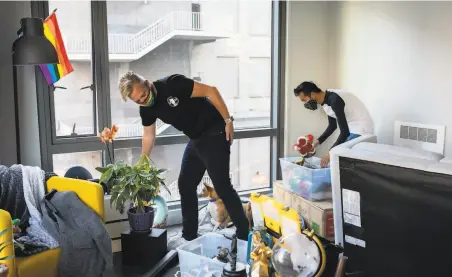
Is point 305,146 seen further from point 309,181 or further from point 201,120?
point 201,120

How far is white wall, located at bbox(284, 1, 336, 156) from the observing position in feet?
12.5

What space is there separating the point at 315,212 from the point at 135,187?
114cm

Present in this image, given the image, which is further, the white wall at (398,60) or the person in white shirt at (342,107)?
the person in white shirt at (342,107)

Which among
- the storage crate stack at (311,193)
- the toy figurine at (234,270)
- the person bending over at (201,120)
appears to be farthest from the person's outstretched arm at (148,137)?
the toy figurine at (234,270)

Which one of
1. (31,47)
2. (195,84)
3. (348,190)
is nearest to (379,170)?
(348,190)

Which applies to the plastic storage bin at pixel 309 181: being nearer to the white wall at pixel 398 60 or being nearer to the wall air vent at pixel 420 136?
the wall air vent at pixel 420 136

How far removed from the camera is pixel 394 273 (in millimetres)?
1363

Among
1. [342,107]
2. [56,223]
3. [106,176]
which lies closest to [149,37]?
[106,176]

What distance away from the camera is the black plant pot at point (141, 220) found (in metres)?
2.74

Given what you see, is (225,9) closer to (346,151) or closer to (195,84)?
(195,84)

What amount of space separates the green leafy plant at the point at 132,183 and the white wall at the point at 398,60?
5.99 ft

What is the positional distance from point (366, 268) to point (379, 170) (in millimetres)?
329

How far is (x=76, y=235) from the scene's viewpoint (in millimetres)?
2352

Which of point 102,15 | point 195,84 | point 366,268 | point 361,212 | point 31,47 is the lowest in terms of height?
point 366,268
